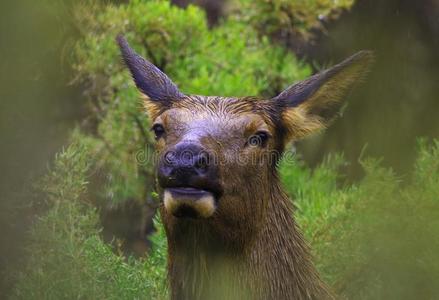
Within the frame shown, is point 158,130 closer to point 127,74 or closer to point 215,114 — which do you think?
point 215,114

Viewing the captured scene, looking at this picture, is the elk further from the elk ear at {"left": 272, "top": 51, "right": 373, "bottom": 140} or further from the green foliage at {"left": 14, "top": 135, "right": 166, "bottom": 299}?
the green foliage at {"left": 14, "top": 135, "right": 166, "bottom": 299}

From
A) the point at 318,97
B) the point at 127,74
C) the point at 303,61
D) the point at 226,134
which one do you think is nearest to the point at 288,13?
the point at 303,61

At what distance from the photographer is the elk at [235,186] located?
5668 millimetres

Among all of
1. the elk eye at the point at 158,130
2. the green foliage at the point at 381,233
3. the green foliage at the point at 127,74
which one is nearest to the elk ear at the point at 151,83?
the elk eye at the point at 158,130

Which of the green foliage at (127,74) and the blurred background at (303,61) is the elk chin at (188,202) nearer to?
the blurred background at (303,61)

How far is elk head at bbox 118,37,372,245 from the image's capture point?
5598 millimetres

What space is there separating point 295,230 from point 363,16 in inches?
196

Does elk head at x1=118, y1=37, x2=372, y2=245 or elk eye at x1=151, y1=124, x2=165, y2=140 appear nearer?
elk head at x1=118, y1=37, x2=372, y2=245

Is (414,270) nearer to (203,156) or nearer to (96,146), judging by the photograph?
(203,156)

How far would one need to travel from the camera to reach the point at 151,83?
6.89 metres

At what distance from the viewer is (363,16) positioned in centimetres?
1112

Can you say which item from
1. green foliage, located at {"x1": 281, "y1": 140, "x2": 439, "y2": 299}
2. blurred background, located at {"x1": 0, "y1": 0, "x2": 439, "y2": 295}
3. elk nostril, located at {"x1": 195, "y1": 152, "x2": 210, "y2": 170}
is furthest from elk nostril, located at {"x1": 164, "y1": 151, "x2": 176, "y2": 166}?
green foliage, located at {"x1": 281, "y1": 140, "x2": 439, "y2": 299}

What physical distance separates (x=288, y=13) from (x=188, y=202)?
20.7 ft

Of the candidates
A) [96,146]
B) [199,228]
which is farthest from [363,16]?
[199,228]
